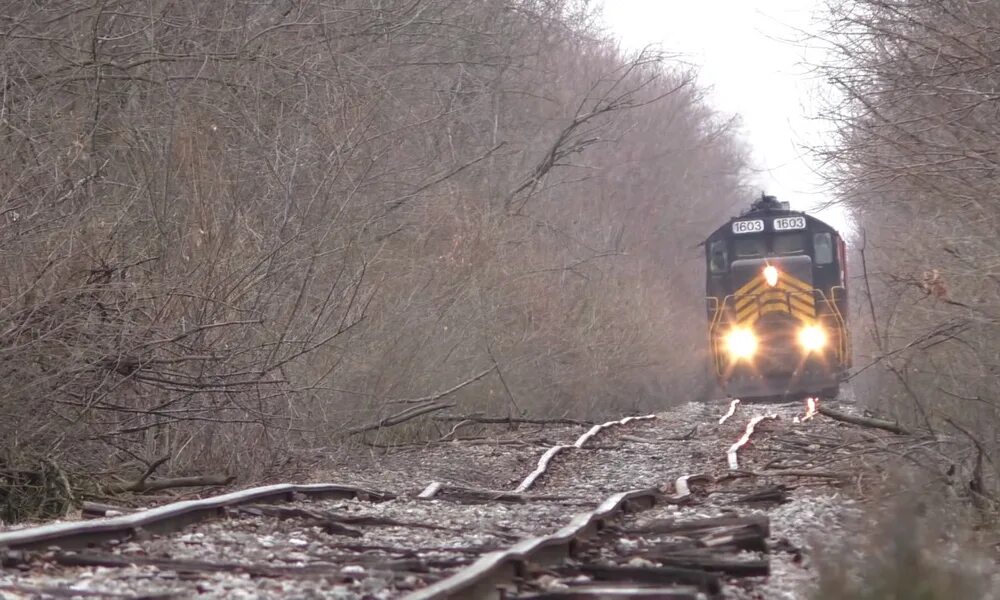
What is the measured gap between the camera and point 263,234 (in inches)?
449

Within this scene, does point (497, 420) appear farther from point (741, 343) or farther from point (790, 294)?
point (790, 294)

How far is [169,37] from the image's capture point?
13156 millimetres

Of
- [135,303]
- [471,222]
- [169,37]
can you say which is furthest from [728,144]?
[135,303]

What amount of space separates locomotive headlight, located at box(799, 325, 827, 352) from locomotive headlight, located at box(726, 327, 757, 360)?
30.3 inches

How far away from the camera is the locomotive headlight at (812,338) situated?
19438 millimetres

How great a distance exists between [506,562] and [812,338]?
15760 mm

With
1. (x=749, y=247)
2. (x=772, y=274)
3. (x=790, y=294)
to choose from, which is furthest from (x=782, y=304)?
(x=749, y=247)

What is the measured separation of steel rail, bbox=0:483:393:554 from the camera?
4816 millimetres

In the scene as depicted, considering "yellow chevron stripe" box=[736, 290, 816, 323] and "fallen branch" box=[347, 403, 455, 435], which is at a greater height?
"yellow chevron stripe" box=[736, 290, 816, 323]

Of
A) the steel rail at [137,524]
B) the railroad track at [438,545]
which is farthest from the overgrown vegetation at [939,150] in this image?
the steel rail at [137,524]

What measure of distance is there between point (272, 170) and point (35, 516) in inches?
211

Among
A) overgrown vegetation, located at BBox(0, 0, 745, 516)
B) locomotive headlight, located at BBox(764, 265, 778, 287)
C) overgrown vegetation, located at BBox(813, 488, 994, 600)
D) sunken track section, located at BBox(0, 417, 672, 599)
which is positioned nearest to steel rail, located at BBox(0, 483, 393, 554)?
sunken track section, located at BBox(0, 417, 672, 599)

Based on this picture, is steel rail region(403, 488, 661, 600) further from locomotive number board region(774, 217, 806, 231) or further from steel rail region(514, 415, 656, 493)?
locomotive number board region(774, 217, 806, 231)

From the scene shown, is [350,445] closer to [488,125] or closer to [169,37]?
[169,37]
